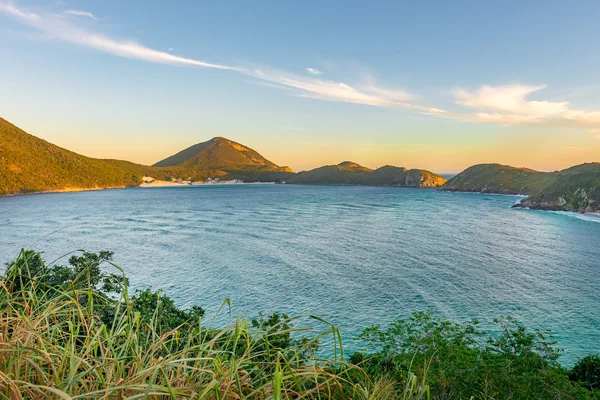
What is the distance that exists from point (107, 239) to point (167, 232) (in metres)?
Answer: 11.0

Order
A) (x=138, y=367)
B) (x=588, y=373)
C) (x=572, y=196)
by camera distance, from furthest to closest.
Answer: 1. (x=572, y=196)
2. (x=588, y=373)
3. (x=138, y=367)

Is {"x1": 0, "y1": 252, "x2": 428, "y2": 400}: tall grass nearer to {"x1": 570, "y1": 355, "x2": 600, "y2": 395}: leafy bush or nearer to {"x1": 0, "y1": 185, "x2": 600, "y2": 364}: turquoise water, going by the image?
{"x1": 570, "y1": 355, "x2": 600, "y2": 395}: leafy bush

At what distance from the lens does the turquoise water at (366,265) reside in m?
29.9

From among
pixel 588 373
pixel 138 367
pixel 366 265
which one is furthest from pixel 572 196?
pixel 138 367

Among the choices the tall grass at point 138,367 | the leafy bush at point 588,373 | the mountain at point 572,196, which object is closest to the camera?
the tall grass at point 138,367

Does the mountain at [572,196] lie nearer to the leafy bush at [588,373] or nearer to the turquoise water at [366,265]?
the turquoise water at [366,265]

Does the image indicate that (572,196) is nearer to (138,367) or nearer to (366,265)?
(366,265)

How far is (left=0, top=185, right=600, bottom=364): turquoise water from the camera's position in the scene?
29922 millimetres

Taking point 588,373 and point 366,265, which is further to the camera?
point 366,265

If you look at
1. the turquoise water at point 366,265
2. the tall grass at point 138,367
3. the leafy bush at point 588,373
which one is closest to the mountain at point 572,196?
the turquoise water at point 366,265

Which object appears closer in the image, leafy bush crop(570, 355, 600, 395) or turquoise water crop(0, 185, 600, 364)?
leafy bush crop(570, 355, 600, 395)

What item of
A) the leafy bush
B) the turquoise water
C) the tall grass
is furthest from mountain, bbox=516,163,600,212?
the tall grass

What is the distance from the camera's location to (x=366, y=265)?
1738 inches

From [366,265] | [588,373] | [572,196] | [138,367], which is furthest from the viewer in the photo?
[572,196]
